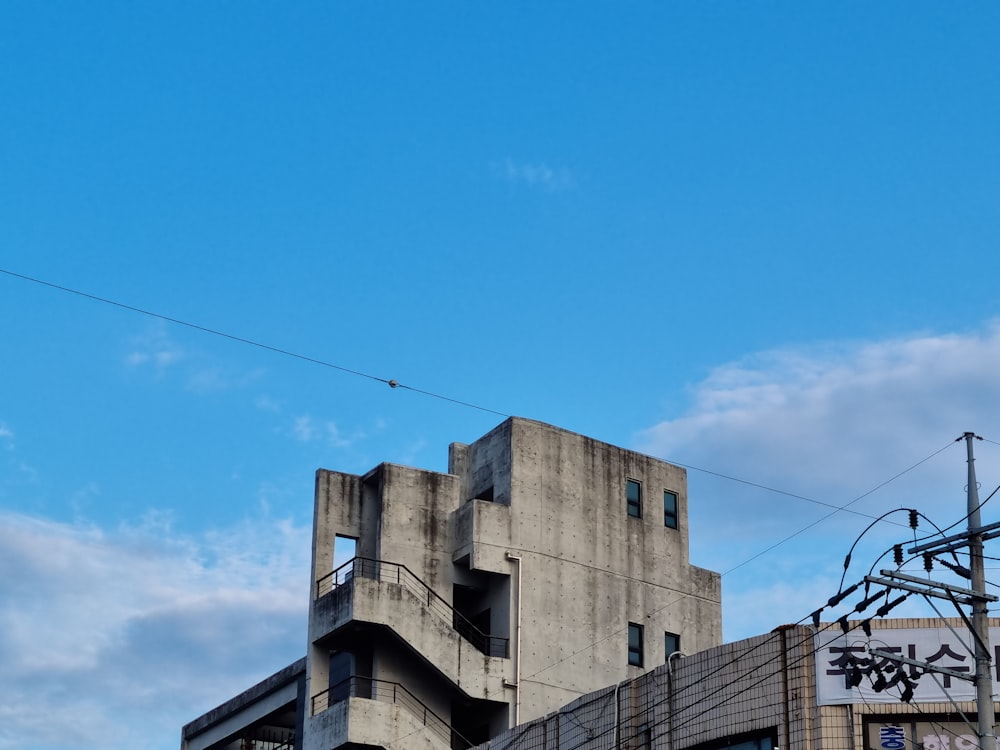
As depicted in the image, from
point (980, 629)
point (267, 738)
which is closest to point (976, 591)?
point (980, 629)

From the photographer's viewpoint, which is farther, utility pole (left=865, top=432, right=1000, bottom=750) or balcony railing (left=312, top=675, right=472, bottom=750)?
balcony railing (left=312, top=675, right=472, bottom=750)

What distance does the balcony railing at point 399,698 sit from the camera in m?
55.5

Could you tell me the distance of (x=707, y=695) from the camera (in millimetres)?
39344

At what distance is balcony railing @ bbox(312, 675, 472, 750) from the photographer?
55.5 meters

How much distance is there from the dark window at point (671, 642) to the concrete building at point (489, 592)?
81mm

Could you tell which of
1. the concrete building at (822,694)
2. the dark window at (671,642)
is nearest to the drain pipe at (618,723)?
the concrete building at (822,694)

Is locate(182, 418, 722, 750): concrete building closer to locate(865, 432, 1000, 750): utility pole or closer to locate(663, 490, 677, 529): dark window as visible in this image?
locate(663, 490, 677, 529): dark window

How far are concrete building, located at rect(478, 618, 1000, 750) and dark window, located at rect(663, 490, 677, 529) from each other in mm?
21214

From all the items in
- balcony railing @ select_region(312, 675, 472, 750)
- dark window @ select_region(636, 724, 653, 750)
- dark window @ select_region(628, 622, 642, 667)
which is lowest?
dark window @ select_region(636, 724, 653, 750)

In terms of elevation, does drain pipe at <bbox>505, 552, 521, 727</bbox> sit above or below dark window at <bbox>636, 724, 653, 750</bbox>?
above

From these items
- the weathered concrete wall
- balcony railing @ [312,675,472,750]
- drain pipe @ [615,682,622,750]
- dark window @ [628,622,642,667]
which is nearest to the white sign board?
drain pipe @ [615,682,622,750]

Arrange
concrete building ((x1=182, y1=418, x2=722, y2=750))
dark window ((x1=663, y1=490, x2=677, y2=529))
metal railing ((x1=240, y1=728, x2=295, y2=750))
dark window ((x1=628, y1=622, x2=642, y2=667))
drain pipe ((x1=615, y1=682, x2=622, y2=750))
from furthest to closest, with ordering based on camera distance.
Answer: metal railing ((x1=240, y1=728, x2=295, y2=750)) < dark window ((x1=663, y1=490, x2=677, y2=529)) < dark window ((x1=628, y1=622, x2=642, y2=667)) < concrete building ((x1=182, y1=418, x2=722, y2=750)) < drain pipe ((x1=615, y1=682, x2=622, y2=750))

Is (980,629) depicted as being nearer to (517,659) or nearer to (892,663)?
(892,663)

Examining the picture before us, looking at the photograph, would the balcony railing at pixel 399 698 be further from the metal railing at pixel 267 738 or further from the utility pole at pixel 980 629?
the utility pole at pixel 980 629
